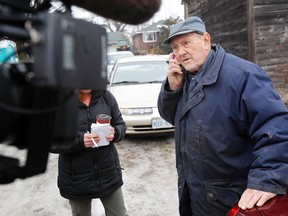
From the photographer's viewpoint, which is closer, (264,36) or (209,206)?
(209,206)

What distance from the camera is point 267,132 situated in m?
1.76

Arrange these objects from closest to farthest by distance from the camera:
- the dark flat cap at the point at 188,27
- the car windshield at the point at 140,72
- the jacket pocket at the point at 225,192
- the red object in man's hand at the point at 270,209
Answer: the red object in man's hand at the point at 270,209 < the jacket pocket at the point at 225,192 < the dark flat cap at the point at 188,27 < the car windshield at the point at 140,72

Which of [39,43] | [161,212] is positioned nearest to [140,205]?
[161,212]

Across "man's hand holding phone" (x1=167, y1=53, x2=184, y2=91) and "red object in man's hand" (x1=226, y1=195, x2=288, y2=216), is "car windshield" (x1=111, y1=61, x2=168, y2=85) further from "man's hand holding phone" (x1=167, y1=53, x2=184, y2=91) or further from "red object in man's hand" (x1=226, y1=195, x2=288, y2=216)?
"red object in man's hand" (x1=226, y1=195, x2=288, y2=216)

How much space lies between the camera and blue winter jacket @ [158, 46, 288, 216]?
5.73 feet

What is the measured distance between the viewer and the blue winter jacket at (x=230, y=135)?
1747mm

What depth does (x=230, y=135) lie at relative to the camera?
1932 mm

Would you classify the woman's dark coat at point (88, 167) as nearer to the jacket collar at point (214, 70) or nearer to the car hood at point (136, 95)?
the jacket collar at point (214, 70)

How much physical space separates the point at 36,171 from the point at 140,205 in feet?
10.3

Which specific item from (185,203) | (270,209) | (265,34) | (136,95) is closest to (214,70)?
(270,209)

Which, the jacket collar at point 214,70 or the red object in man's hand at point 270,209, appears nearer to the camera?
the red object in man's hand at point 270,209

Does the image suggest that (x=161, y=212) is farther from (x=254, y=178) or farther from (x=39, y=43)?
(x=39, y=43)

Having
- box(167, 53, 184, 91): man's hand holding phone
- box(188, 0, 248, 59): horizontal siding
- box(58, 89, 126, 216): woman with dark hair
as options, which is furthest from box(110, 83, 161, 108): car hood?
box(167, 53, 184, 91): man's hand holding phone

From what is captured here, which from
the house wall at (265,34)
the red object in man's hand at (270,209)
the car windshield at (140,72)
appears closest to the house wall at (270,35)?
the house wall at (265,34)
